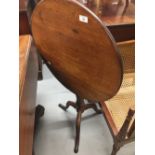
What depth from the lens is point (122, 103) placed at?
157cm

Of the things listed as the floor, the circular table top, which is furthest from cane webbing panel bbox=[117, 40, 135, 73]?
the floor

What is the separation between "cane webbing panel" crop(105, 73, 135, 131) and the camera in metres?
1.48

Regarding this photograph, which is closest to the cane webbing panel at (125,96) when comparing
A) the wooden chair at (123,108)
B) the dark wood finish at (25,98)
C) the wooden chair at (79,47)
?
the wooden chair at (123,108)

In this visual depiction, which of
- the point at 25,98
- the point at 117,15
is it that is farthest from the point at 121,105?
the point at 117,15

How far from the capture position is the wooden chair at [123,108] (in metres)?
1.37

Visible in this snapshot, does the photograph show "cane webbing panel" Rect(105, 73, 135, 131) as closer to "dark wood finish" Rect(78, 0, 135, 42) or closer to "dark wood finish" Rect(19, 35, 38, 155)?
"dark wood finish" Rect(78, 0, 135, 42)

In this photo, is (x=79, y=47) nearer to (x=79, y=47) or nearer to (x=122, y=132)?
(x=79, y=47)

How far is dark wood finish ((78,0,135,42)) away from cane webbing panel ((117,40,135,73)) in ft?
0.75

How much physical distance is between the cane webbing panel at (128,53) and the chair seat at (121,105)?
86mm

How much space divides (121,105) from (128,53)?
1.16 ft
